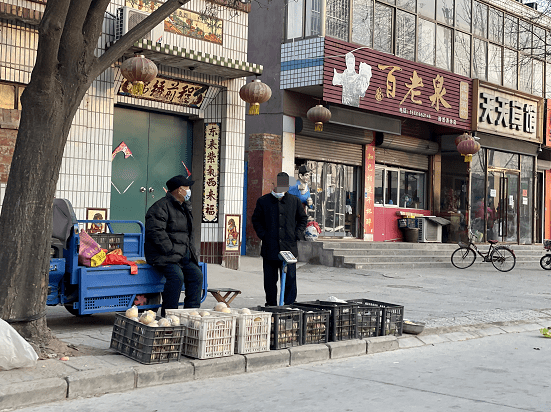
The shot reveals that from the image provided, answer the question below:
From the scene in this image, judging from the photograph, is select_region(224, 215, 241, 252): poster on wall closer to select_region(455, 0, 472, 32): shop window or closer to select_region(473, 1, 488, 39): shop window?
select_region(455, 0, 472, 32): shop window

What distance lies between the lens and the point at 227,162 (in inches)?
568

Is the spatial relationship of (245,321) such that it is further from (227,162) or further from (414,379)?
(227,162)

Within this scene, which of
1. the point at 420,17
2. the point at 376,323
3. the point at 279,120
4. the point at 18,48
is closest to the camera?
the point at 376,323

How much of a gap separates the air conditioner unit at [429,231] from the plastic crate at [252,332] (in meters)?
16.2

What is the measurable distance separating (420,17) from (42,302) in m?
17.8

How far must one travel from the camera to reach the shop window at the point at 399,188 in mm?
21906

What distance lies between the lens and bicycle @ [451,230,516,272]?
1903cm

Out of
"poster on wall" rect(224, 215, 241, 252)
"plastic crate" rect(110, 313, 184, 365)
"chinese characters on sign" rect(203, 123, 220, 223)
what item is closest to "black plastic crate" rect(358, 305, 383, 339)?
"plastic crate" rect(110, 313, 184, 365)

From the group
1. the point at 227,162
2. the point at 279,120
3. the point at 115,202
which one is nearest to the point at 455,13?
the point at 279,120

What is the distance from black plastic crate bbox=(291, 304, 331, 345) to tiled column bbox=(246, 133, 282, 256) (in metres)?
10.8

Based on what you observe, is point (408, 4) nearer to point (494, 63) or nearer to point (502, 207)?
point (494, 63)

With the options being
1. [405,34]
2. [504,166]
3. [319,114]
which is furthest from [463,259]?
[504,166]

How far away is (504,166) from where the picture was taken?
979 inches

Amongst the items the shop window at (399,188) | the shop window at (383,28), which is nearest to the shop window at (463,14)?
the shop window at (383,28)
